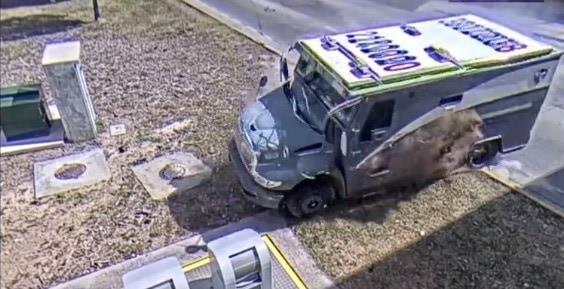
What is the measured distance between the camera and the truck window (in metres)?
4.64

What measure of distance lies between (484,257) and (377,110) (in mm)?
1741

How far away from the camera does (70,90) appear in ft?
20.9

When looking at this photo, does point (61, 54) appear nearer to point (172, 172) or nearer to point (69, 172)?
point (69, 172)

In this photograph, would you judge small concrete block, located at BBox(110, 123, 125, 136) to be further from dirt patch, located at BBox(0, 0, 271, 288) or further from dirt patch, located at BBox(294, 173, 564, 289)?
dirt patch, located at BBox(294, 173, 564, 289)

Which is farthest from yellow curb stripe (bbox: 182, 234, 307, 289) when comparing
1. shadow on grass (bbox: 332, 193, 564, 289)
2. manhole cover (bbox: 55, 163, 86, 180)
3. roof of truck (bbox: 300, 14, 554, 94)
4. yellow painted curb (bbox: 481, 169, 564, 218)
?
yellow painted curb (bbox: 481, 169, 564, 218)

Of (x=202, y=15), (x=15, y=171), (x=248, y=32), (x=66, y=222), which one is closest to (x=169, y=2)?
(x=202, y=15)

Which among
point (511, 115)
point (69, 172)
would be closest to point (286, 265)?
point (511, 115)

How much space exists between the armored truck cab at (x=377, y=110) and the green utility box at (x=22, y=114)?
2996mm

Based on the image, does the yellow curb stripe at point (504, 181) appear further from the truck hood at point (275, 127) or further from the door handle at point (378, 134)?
the truck hood at point (275, 127)

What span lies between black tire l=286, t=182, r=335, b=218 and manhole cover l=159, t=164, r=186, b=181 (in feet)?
5.30

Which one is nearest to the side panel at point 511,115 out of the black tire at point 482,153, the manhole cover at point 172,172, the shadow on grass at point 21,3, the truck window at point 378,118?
the black tire at point 482,153

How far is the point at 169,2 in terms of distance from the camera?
1275 cm

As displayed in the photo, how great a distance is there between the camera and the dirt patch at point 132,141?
194 inches

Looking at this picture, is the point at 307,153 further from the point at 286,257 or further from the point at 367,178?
the point at 286,257
